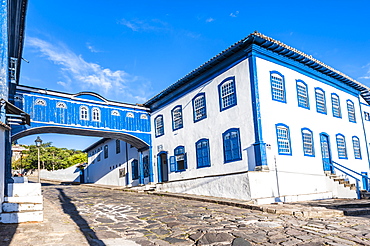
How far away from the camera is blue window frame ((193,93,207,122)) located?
16344 mm

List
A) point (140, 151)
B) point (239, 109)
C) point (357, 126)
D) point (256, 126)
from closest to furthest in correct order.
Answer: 1. point (256, 126)
2. point (239, 109)
3. point (357, 126)
4. point (140, 151)

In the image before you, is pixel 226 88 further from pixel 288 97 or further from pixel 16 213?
pixel 16 213

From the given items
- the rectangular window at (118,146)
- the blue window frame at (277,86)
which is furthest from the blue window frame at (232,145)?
the rectangular window at (118,146)

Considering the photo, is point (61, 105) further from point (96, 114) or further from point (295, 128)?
point (295, 128)

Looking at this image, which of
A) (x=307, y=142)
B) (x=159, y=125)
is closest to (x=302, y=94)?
(x=307, y=142)

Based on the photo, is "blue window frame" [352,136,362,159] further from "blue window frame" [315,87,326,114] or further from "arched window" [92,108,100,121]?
"arched window" [92,108,100,121]

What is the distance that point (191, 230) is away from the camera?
6848 mm

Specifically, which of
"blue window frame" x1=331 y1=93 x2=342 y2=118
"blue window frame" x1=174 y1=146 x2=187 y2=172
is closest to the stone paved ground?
"blue window frame" x1=174 y1=146 x2=187 y2=172

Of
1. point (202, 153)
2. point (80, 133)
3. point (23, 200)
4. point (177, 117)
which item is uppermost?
point (177, 117)

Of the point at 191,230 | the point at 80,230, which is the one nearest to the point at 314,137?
the point at 191,230

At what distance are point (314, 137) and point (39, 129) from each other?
48.4ft

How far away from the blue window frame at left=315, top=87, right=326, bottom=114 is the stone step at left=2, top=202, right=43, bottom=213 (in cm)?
1412

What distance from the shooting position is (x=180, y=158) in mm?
18000

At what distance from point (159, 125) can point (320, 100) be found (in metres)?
9.92
